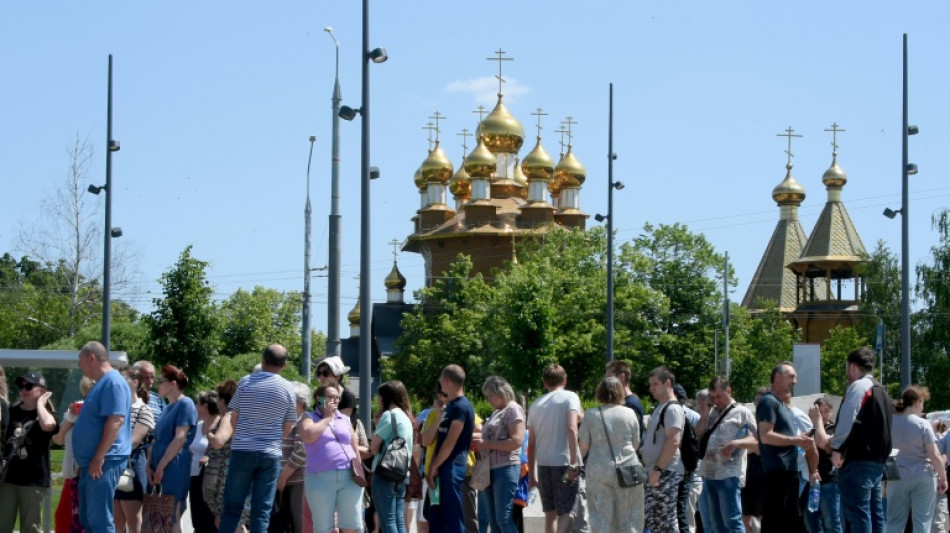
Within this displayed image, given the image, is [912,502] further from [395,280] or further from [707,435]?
[395,280]

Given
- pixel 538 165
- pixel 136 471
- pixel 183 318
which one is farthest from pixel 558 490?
pixel 538 165

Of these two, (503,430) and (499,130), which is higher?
(499,130)

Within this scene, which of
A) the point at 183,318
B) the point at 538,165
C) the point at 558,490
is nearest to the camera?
the point at 558,490

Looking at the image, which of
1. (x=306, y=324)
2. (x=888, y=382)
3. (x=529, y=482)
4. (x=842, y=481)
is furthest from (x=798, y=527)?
(x=888, y=382)

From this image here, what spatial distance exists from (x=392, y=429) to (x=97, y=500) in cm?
239

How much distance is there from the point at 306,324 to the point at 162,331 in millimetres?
3443

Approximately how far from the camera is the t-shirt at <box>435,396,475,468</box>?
1245cm

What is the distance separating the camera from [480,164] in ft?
304

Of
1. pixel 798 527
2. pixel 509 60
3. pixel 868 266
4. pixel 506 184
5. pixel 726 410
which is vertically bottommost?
pixel 798 527

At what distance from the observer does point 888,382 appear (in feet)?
250

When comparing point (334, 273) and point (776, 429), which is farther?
point (334, 273)

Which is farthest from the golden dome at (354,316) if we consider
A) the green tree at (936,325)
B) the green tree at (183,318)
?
the green tree at (183,318)

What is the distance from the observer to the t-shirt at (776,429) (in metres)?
12.8

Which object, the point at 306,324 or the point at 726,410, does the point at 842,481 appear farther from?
the point at 306,324
